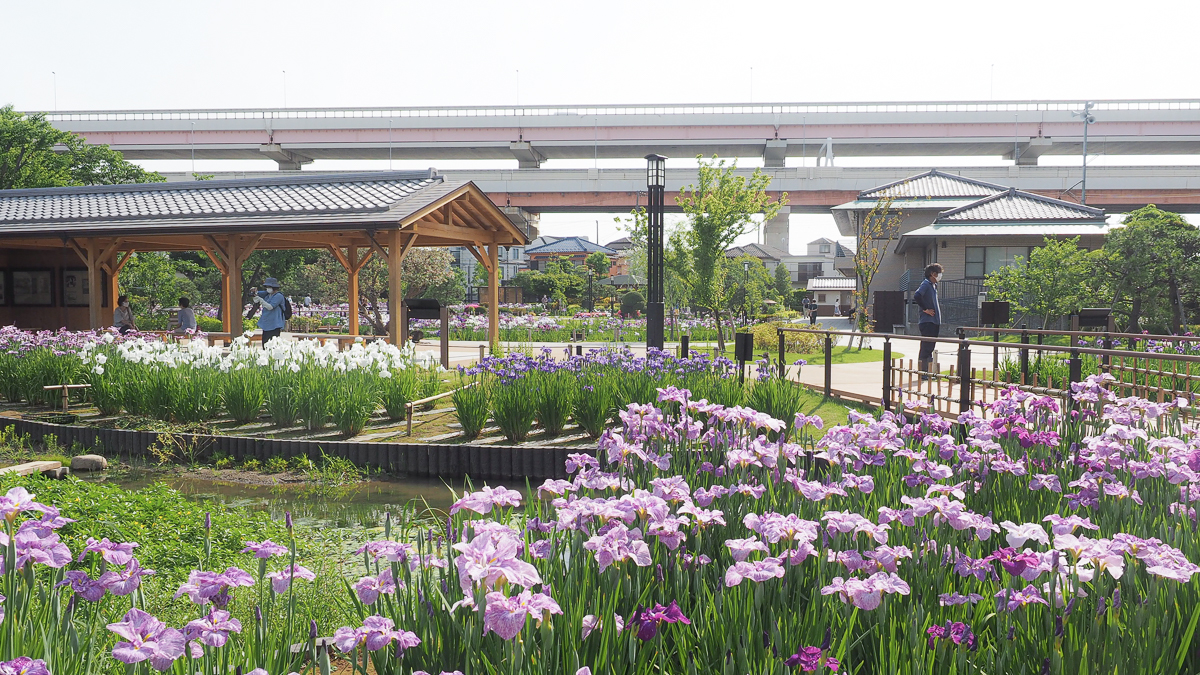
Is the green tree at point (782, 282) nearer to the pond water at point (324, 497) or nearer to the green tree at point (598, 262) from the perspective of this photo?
the green tree at point (598, 262)

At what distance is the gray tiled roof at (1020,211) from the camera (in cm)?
2775

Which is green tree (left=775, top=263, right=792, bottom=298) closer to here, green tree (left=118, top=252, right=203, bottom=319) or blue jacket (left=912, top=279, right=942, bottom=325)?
green tree (left=118, top=252, right=203, bottom=319)

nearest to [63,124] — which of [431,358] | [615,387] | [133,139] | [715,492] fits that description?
[133,139]

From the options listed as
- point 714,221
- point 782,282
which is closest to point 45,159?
point 714,221

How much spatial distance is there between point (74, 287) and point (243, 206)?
20.5 ft

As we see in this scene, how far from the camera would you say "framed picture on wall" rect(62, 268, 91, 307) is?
19.1 m

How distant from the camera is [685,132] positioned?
168 ft

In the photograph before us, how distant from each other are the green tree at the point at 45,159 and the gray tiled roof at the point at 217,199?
14.6ft

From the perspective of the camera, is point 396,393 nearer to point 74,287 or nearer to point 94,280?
point 94,280

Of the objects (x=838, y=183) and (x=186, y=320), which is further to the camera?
(x=838, y=183)

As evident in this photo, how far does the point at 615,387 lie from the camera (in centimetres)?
780

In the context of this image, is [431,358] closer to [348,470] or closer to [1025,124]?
[348,470]

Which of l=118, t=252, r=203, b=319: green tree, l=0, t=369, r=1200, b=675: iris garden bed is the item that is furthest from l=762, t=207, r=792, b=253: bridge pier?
l=0, t=369, r=1200, b=675: iris garden bed

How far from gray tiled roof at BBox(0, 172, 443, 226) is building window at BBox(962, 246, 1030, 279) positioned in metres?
19.7
